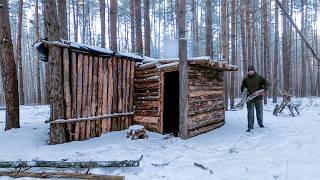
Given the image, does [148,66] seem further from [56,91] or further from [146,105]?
[56,91]

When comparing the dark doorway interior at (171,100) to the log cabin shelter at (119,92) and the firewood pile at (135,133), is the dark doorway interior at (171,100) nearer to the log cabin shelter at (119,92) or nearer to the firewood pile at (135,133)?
the log cabin shelter at (119,92)

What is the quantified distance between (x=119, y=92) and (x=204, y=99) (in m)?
2.45

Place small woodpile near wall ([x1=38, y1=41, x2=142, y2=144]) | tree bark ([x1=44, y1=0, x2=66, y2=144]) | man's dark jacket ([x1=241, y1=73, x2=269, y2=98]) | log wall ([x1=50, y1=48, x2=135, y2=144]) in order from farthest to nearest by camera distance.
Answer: man's dark jacket ([x1=241, y1=73, x2=269, y2=98])
log wall ([x1=50, y1=48, x2=135, y2=144])
small woodpile near wall ([x1=38, y1=41, x2=142, y2=144])
tree bark ([x1=44, y1=0, x2=66, y2=144])

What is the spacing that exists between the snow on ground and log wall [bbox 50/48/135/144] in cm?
35

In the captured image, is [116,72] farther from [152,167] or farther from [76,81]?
[152,167]

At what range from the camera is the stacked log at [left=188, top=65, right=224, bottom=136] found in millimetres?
9070

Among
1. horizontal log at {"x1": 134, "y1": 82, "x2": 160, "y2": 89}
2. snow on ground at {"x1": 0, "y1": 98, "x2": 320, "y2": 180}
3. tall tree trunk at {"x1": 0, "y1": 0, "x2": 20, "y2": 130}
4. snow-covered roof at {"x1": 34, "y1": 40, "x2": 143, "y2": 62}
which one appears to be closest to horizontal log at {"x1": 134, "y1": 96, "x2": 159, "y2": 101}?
horizontal log at {"x1": 134, "y1": 82, "x2": 160, "y2": 89}

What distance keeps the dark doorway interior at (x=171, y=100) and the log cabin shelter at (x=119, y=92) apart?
0.97 ft

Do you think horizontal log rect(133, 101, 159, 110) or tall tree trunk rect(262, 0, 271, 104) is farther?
tall tree trunk rect(262, 0, 271, 104)

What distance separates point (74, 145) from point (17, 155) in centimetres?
129

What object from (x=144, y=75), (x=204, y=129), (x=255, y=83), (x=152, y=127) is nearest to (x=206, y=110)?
(x=204, y=129)

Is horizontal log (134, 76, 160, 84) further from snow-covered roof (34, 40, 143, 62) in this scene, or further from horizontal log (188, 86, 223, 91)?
horizontal log (188, 86, 223, 91)

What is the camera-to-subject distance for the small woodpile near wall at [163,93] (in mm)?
9020

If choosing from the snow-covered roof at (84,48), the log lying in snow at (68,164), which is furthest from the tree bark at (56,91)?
the log lying in snow at (68,164)
